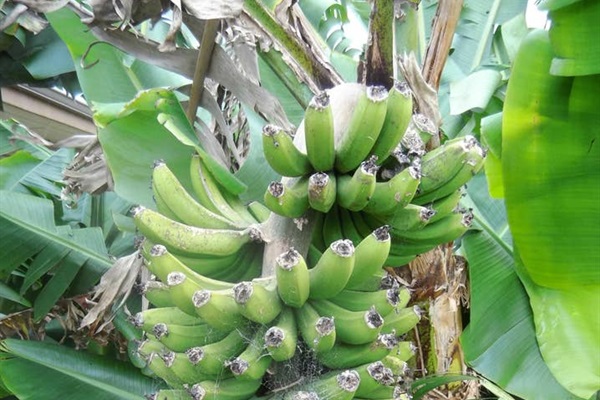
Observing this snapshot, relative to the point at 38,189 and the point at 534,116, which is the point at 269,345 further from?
the point at 38,189

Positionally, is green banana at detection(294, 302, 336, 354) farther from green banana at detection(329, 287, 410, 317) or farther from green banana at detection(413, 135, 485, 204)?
green banana at detection(413, 135, 485, 204)

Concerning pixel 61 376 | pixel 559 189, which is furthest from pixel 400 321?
pixel 61 376

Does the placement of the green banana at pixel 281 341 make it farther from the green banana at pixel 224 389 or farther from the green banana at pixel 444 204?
the green banana at pixel 444 204

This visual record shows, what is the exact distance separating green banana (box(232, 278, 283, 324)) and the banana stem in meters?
0.06

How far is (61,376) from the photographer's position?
114 cm

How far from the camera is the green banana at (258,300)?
60 centimetres

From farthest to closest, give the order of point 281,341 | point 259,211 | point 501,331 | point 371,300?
1. point 501,331
2. point 259,211
3. point 371,300
4. point 281,341

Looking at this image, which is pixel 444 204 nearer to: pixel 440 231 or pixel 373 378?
pixel 440 231

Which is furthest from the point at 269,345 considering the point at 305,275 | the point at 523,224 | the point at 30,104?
the point at 30,104

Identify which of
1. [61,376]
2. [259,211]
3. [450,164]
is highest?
[450,164]

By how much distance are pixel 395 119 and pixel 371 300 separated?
0.77ft

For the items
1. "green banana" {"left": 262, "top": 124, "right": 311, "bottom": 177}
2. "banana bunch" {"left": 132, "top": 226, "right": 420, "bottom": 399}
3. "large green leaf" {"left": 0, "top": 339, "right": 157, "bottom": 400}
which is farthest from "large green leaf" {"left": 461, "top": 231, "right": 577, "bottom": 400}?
"large green leaf" {"left": 0, "top": 339, "right": 157, "bottom": 400}

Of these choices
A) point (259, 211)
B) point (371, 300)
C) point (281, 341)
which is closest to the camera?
point (281, 341)

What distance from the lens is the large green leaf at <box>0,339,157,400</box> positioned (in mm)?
1121
